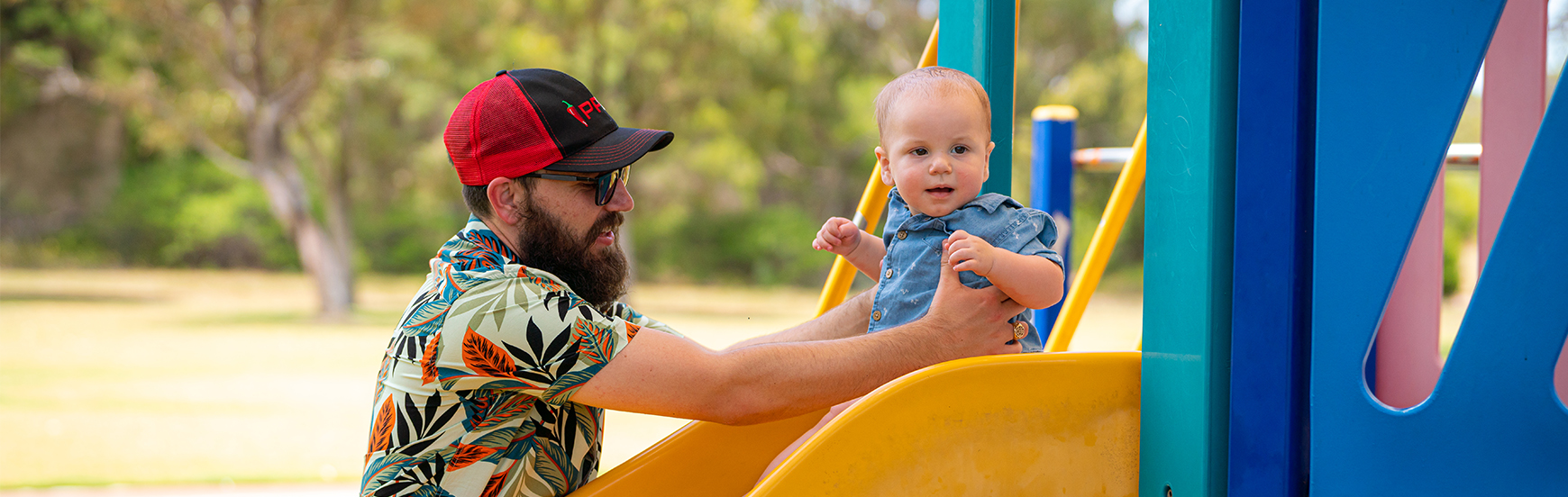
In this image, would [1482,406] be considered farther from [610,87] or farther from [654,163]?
[654,163]

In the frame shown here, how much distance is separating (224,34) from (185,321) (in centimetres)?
372

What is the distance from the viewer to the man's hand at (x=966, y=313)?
1491mm

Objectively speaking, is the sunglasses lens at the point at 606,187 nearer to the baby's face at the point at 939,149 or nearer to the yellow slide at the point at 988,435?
the baby's face at the point at 939,149

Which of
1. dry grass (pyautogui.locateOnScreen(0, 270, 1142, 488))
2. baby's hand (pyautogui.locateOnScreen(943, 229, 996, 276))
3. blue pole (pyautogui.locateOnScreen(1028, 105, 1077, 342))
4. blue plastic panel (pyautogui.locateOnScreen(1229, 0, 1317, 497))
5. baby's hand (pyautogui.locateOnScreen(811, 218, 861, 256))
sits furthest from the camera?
dry grass (pyautogui.locateOnScreen(0, 270, 1142, 488))

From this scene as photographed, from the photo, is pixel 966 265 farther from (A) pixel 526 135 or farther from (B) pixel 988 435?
(A) pixel 526 135

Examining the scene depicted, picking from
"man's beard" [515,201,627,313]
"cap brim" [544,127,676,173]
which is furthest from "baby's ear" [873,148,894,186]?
"man's beard" [515,201,627,313]

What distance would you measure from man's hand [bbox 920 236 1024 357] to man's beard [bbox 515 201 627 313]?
54cm

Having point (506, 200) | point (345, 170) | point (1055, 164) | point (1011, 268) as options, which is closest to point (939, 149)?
point (1011, 268)

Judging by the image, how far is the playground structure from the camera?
3.42ft

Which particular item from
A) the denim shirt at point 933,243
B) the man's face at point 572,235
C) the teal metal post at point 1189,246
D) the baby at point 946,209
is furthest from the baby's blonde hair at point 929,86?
the man's face at point 572,235

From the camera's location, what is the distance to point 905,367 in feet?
4.90

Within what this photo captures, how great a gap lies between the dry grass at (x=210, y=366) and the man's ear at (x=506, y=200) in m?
4.45

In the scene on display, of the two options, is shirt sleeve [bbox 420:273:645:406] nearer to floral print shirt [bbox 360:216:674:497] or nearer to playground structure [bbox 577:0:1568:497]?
floral print shirt [bbox 360:216:674:497]

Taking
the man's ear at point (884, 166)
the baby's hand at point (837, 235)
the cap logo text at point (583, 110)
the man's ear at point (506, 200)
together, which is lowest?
the baby's hand at point (837, 235)
